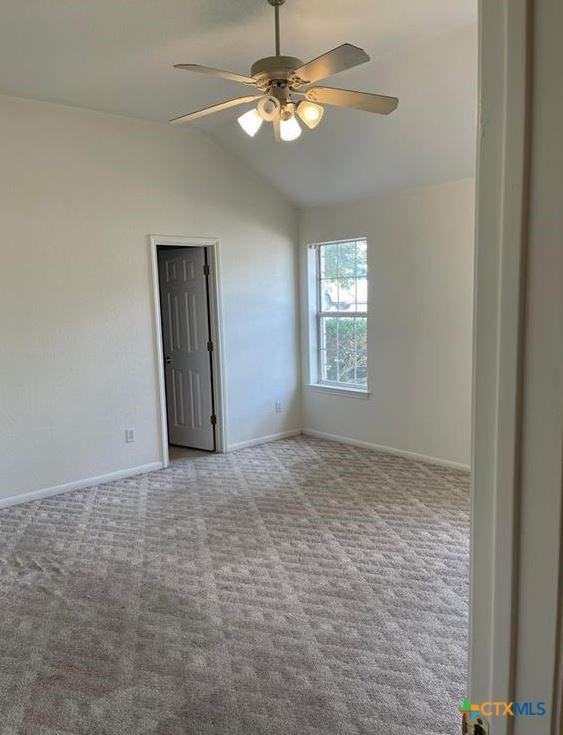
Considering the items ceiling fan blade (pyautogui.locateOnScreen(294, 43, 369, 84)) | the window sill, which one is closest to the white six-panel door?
the window sill

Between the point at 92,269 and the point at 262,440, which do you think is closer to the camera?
the point at 92,269

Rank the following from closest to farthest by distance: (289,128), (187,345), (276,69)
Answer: (276,69), (289,128), (187,345)

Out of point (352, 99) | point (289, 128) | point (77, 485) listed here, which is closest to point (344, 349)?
point (77, 485)

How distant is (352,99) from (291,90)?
306 millimetres

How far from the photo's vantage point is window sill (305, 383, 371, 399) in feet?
18.1

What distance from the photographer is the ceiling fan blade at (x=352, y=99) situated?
104 inches

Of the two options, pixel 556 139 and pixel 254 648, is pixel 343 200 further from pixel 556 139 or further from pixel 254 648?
pixel 556 139

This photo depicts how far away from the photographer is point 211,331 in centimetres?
546

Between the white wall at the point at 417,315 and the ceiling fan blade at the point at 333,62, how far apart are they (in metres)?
2.32

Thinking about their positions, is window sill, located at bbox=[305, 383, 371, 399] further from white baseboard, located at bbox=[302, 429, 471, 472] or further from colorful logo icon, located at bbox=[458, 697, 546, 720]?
colorful logo icon, located at bbox=[458, 697, 546, 720]

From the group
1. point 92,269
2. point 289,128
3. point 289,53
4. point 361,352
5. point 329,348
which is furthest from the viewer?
point 329,348

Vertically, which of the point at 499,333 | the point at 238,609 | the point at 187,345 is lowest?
the point at 238,609

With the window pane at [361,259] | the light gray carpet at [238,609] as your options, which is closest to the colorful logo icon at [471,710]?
the light gray carpet at [238,609]

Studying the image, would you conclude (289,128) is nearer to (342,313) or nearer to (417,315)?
(417,315)
